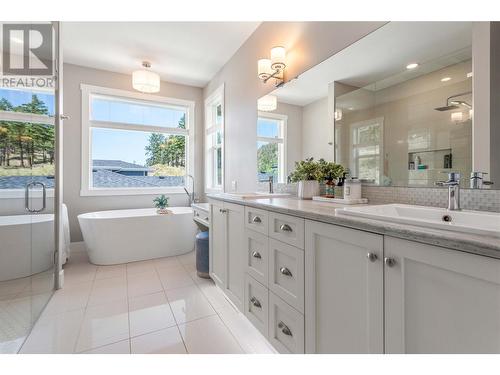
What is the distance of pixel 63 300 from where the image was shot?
203 centimetres

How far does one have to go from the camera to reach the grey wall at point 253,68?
5.53ft

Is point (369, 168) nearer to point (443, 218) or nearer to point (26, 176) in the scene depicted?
point (443, 218)

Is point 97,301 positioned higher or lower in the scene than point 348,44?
lower

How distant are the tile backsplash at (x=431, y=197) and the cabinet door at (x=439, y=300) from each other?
581 mm

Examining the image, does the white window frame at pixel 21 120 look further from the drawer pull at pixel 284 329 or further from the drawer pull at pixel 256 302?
the drawer pull at pixel 284 329

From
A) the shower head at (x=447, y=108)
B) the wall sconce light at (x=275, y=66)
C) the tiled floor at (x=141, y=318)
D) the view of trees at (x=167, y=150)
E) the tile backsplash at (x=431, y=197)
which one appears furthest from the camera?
the view of trees at (x=167, y=150)

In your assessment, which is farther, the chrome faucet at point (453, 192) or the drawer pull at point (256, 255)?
the drawer pull at point (256, 255)

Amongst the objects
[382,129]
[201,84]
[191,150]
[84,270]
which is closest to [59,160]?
[84,270]

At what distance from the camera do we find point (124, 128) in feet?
12.2

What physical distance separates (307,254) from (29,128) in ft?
8.58

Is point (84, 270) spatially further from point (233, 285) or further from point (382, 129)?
point (382, 129)

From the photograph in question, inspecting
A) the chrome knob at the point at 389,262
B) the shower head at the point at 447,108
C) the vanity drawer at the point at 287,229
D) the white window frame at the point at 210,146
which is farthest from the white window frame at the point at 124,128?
the chrome knob at the point at 389,262

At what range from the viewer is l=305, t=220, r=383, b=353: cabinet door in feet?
2.66

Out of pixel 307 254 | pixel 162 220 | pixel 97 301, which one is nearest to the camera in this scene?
pixel 307 254
